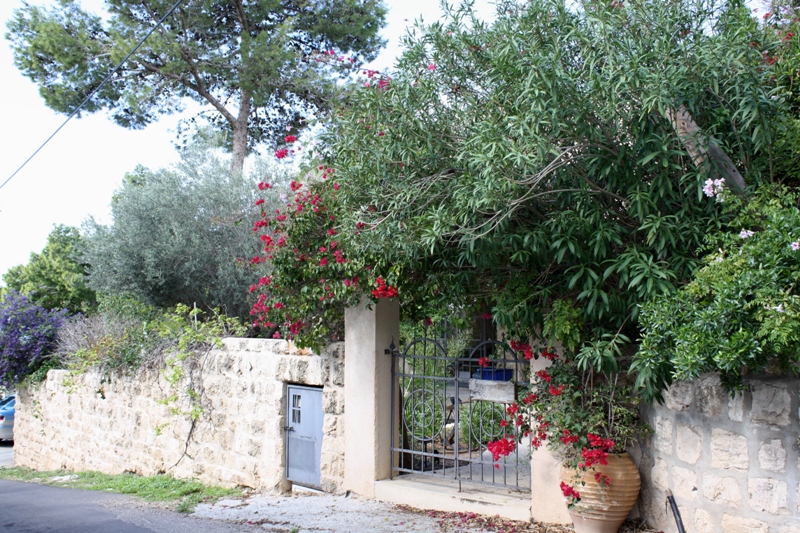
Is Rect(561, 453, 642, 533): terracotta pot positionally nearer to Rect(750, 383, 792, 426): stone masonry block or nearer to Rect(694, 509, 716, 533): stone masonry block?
Rect(694, 509, 716, 533): stone masonry block

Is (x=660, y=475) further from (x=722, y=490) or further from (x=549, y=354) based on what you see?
(x=549, y=354)

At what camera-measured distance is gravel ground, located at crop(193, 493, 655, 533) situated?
18.7 feet

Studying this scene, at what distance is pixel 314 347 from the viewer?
7199 millimetres

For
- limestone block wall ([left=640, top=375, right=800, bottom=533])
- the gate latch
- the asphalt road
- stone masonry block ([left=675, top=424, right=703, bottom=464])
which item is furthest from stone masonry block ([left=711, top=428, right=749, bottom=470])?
the asphalt road

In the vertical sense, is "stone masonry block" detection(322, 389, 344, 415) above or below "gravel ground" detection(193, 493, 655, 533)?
above

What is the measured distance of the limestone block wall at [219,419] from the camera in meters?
7.38

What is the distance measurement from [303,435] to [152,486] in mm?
2529

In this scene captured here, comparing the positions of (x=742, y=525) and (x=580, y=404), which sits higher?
(x=580, y=404)

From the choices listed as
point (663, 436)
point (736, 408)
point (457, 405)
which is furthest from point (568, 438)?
point (457, 405)

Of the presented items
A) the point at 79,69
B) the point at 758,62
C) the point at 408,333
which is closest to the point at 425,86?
the point at 758,62

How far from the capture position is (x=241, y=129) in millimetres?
17219

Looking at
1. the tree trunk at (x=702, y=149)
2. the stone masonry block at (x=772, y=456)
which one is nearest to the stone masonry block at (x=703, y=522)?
the stone masonry block at (x=772, y=456)

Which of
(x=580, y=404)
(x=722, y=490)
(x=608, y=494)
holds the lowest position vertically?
(x=608, y=494)

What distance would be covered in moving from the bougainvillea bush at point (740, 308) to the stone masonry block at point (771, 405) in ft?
0.43
